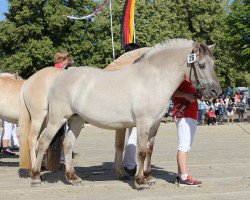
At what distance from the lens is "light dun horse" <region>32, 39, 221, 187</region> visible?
6.73m

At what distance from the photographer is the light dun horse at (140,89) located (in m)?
6.73

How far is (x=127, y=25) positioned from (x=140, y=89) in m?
7.13

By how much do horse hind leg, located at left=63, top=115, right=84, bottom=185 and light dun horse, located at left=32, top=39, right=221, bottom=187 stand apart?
1.30 ft

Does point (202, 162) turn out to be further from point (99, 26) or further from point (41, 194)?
point (99, 26)

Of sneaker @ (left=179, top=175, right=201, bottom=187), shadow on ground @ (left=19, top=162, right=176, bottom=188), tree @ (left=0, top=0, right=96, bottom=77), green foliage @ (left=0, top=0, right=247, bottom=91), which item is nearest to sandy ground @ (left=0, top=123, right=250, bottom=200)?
shadow on ground @ (left=19, top=162, right=176, bottom=188)

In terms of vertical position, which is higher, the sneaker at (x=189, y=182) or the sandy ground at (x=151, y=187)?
the sneaker at (x=189, y=182)

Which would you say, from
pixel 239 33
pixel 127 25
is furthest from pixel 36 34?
pixel 127 25

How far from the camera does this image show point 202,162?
33.3 feet

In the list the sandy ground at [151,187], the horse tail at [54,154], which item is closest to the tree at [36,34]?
the sandy ground at [151,187]

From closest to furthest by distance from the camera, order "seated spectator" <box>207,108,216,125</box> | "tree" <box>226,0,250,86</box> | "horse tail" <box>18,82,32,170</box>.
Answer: "horse tail" <box>18,82,32,170</box>, "seated spectator" <box>207,108,216,125</box>, "tree" <box>226,0,250,86</box>

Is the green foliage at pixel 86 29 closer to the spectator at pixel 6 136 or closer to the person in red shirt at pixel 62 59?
the spectator at pixel 6 136

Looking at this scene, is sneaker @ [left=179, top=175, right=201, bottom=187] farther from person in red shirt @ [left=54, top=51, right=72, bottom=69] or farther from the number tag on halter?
person in red shirt @ [left=54, top=51, right=72, bottom=69]

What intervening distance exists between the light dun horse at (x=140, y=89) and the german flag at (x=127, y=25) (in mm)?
5290

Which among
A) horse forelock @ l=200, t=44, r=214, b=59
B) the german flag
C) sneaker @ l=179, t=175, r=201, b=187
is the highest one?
the german flag
